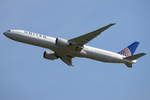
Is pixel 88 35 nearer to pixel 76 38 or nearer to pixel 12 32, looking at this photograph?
pixel 76 38

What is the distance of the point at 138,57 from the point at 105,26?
346 inches

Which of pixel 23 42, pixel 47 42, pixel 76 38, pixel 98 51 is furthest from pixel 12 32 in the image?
pixel 98 51

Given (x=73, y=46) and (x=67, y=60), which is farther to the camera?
(x=67, y=60)

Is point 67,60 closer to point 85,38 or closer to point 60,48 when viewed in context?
point 60,48

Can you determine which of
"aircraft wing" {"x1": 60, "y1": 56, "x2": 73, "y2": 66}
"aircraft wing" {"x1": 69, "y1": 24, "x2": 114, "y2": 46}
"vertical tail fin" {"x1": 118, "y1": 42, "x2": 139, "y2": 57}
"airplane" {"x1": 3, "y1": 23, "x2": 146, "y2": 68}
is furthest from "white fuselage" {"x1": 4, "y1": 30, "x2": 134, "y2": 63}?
"aircraft wing" {"x1": 60, "y1": 56, "x2": 73, "y2": 66}

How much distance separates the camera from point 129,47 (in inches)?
2397

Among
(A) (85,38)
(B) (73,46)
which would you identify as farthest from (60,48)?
(A) (85,38)

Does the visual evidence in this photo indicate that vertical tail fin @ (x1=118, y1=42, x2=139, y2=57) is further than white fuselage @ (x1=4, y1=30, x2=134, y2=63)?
Yes

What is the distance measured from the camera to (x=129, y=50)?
6028 centimetres

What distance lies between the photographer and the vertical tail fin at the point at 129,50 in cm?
5887

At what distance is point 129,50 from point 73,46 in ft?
40.8

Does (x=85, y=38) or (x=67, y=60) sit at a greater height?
(x=85, y=38)

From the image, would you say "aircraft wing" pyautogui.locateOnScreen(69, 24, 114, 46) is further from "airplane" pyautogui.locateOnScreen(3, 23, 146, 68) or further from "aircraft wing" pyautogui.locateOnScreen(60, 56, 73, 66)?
"aircraft wing" pyautogui.locateOnScreen(60, 56, 73, 66)

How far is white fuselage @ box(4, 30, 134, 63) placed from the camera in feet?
168
